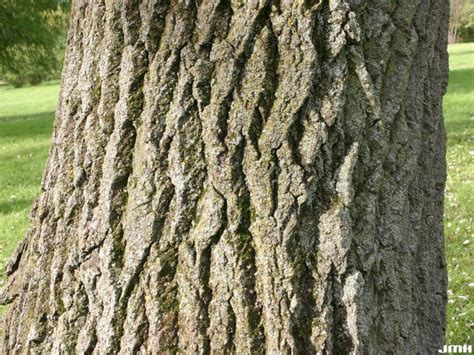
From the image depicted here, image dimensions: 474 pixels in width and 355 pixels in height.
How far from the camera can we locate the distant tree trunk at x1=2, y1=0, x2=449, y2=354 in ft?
6.79

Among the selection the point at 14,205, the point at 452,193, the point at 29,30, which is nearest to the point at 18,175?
the point at 14,205

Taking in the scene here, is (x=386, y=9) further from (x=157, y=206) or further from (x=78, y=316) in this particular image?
(x=78, y=316)

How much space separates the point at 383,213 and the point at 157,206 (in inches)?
28.1

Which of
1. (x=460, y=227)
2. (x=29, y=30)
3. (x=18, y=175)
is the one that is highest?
(x=29, y=30)


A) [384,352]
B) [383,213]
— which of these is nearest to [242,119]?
[383,213]

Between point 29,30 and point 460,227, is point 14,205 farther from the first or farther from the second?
point 29,30

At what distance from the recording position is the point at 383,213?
2.24 metres

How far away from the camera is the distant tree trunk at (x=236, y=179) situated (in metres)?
2.07

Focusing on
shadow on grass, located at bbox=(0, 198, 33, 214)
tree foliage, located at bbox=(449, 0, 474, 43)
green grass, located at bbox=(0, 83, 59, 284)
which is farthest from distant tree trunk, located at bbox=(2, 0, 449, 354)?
tree foliage, located at bbox=(449, 0, 474, 43)

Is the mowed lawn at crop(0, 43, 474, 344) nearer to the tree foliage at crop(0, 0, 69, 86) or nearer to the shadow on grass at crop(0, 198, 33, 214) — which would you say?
the shadow on grass at crop(0, 198, 33, 214)

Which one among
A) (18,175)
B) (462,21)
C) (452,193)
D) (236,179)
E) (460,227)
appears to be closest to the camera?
(236,179)

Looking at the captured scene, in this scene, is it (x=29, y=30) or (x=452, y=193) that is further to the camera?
(x=29, y=30)

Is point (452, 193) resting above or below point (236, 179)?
below

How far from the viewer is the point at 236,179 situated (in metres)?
2.08
